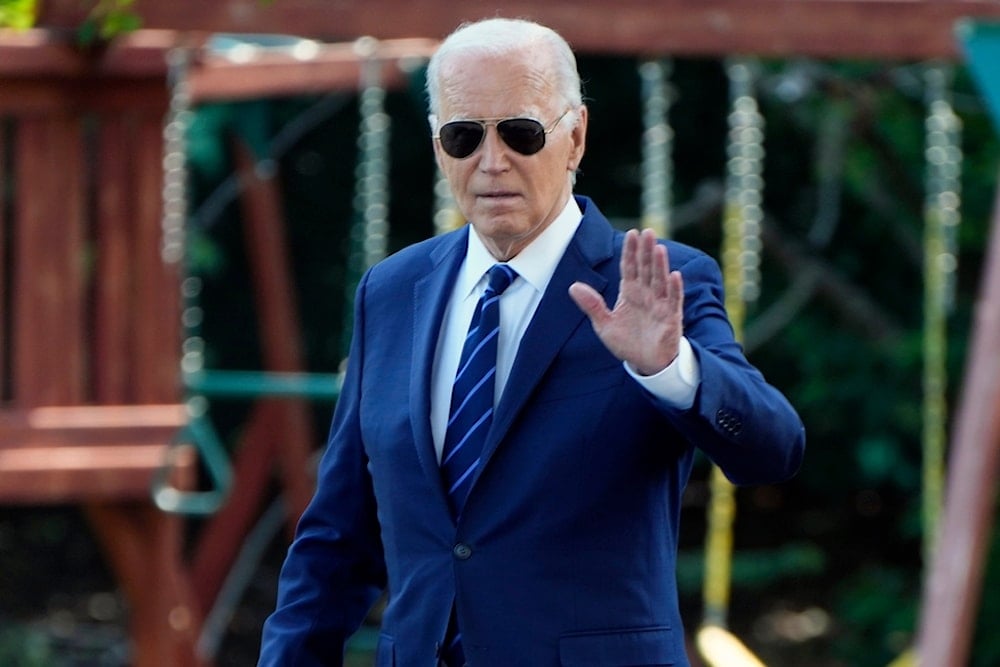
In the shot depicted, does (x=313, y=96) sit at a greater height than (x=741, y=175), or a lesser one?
greater

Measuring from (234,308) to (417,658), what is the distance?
7.41 m

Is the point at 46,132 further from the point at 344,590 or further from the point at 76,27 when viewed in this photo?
the point at 344,590

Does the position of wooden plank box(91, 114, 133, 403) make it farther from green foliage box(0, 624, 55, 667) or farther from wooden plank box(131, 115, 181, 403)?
green foliage box(0, 624, 55, 667)

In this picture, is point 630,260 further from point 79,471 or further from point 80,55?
point 80,55

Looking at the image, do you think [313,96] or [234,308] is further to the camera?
[234,308]

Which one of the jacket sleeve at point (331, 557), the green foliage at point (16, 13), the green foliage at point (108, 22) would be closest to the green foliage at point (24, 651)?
the green foliage at point (108, 22)

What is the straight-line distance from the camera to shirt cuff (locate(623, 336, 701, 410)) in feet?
6.87

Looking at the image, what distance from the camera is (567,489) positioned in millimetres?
2234

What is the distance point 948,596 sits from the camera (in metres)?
4.96

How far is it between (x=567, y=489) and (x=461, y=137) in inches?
17.8

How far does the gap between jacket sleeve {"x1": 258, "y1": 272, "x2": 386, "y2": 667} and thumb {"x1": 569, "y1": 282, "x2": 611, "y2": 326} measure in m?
0.48

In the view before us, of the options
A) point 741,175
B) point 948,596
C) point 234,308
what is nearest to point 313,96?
point 234,308

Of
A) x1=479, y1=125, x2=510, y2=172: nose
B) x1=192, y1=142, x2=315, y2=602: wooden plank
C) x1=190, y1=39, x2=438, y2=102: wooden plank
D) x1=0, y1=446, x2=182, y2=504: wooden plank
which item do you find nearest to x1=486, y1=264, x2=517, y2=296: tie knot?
x1=479, y1=125, x2=510, y2=172: nose

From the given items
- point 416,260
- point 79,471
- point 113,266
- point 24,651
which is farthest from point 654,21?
point 24,651
